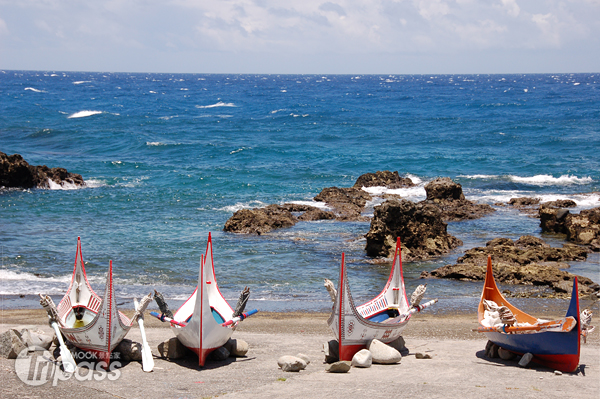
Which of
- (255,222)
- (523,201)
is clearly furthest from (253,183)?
(523,201)

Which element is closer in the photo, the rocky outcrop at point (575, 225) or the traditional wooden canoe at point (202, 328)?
the traditional wooden canoe at point (202, 328)

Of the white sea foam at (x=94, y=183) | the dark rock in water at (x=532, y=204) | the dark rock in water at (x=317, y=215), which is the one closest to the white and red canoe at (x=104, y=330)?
the dark rock in water at (x=317, y=215)

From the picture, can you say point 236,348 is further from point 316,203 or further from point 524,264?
point 316,203

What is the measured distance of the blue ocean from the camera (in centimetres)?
2052

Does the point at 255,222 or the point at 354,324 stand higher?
the point at 255,222

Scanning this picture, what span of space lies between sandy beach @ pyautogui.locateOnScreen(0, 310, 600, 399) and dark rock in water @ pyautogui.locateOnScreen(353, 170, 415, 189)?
Result: 22672 millimetres

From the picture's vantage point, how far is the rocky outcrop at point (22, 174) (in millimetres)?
34438

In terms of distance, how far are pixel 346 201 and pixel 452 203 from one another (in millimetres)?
5794

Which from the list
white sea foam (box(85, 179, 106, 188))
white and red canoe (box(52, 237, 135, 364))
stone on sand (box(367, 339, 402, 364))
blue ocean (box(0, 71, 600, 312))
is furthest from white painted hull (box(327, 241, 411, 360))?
white sea foam (box(85, 179, 106, 188))

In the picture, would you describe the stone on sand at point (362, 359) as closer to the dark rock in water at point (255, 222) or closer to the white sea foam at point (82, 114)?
the dark rock in water at point (255, 222)

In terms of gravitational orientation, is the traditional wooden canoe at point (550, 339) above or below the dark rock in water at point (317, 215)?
below

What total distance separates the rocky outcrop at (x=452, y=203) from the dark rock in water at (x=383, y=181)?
518 centimetres

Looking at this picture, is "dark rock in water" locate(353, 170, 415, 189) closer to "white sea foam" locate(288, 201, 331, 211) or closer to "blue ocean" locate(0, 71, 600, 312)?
"blue ocean" locate(0, 71, 600, 312)

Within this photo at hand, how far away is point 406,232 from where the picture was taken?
2267 centimetres
